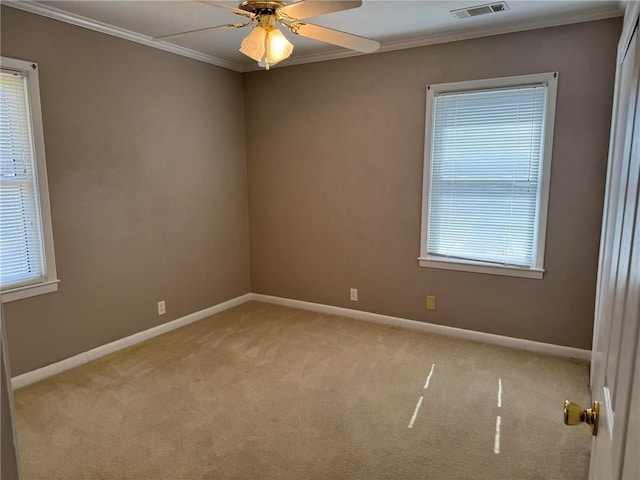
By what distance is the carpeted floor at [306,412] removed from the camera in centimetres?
214

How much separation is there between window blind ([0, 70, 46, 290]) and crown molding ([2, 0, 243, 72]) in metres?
0.44

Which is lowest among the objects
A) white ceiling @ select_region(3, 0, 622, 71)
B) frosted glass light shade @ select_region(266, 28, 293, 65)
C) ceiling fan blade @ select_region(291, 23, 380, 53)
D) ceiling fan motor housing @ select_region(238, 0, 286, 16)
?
frosted glass light shade @ select_region(266, 28, 293, 65)

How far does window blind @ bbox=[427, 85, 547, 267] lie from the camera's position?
3285mm

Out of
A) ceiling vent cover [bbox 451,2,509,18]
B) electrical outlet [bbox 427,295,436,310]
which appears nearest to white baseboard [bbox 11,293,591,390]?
electrical outlet [bbox 427,295,436,310]

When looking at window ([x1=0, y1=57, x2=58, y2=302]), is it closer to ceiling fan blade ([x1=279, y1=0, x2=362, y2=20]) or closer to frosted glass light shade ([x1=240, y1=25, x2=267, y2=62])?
frosted glass light shade ([x1=240, y1=25, x2=267, y2=62])

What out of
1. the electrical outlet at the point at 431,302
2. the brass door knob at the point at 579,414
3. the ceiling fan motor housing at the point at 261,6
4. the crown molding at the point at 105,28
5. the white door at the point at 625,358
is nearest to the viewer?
the white door at the point at 625,358

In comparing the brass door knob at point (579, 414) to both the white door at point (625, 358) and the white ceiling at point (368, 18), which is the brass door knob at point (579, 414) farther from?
the white ceiling at point (368, 18)

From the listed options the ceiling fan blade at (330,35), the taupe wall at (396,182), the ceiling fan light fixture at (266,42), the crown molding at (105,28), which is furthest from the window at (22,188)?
the taupe wall at (396,182)

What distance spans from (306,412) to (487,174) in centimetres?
231

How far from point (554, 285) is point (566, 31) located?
186 cm

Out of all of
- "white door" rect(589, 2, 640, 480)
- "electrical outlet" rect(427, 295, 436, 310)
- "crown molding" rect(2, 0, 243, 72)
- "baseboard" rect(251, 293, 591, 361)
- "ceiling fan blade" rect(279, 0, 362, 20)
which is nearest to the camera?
"white door" rect(589, 2, 640, 480)

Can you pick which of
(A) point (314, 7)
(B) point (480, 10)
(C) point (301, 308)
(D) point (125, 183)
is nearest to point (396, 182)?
(B) point (480, 10)

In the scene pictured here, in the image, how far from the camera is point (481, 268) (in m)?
3.58

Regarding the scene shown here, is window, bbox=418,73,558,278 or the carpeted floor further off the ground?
window, bbox=418,73,558,278
